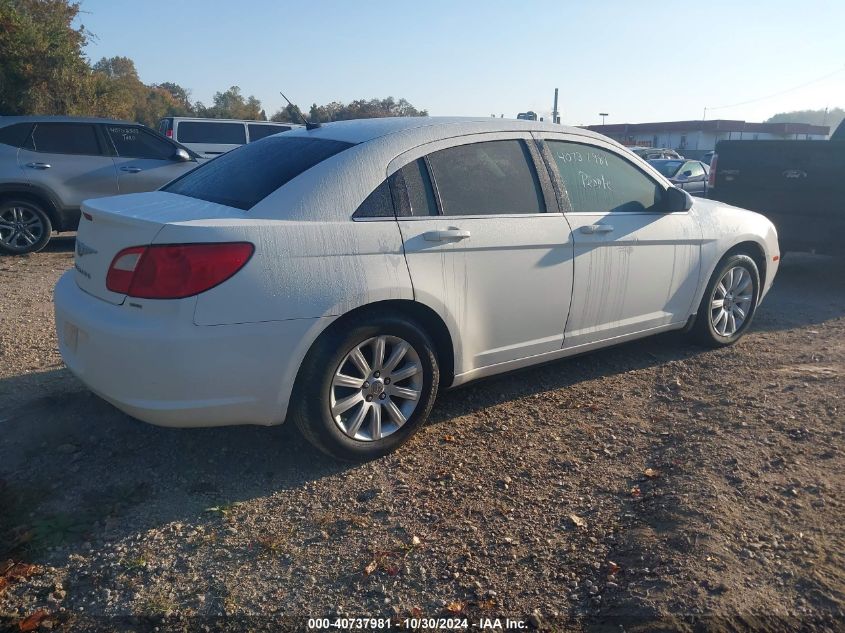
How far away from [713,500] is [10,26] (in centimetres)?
2136

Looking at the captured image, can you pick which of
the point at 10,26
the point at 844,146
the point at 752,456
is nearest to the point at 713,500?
the point at 752,456

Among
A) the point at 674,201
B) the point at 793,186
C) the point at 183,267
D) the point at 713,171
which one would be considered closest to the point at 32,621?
the point at 183,267

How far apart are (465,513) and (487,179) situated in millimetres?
1878

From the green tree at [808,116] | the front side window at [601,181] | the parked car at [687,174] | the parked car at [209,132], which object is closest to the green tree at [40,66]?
the parked car at [209,132]

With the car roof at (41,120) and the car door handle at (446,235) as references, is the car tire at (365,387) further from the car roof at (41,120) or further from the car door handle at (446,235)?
the car roof at (41,120)

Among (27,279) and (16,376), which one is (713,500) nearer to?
(16,376)

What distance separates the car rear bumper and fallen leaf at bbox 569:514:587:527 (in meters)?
1.40

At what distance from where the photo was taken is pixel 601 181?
4.87 meters

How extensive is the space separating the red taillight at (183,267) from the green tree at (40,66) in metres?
19.6

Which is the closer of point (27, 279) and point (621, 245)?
point (621, 245)

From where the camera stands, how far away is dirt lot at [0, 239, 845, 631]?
2793mm

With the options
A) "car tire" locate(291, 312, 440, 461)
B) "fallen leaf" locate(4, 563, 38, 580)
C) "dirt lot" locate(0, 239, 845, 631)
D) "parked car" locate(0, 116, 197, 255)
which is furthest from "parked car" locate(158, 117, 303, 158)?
"fallen leaf" locate(4, 563, 38, 580)

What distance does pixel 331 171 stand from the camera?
3773 millimetres

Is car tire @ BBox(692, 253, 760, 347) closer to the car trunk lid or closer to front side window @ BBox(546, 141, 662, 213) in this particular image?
front side window @ BBox(546, 141, 662, 213)
